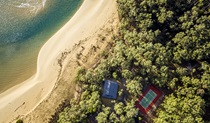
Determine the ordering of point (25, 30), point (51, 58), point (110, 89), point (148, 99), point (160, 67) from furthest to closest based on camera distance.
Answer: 1. point (25, 30)
2. point (51, 58)
3. point (148, 99)
4. point (110, 89)
5. point (160, 67)

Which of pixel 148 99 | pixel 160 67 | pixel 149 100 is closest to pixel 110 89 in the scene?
pixel 148 99

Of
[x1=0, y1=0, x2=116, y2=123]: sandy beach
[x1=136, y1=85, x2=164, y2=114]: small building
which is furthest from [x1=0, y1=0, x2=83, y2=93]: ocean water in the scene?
[x1=136, y1=85, x2=164, y2=114]: small building

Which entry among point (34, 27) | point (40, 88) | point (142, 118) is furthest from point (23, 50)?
point (142, 118)

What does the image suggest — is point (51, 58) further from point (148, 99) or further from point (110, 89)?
point (148, 99)

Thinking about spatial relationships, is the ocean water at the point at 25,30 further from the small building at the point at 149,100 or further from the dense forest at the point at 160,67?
the small building at the point at 149,100

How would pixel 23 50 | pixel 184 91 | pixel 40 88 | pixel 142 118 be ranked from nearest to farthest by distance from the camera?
1. pixel 184 91
2. pixel 142 118
3. pixel 40 88
4. pixel 23 50

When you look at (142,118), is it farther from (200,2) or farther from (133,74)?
(200,2)

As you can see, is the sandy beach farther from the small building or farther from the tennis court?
the tennis court
